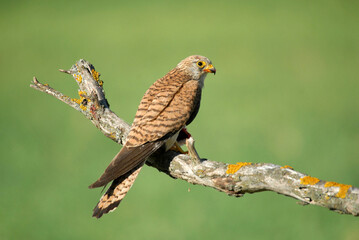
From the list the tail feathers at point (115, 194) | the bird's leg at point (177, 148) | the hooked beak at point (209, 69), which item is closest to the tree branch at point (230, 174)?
the bird's leg at point (177, 148)

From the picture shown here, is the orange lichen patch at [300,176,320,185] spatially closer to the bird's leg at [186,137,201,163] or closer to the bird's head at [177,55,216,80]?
the bird's leg at [186,137,201,163]

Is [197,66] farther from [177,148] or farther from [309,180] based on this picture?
[309,180]

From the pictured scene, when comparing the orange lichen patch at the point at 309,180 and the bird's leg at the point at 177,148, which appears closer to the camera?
the orange lichen patch at the point at 309,180

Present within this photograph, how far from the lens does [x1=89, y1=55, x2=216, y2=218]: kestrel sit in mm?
4262

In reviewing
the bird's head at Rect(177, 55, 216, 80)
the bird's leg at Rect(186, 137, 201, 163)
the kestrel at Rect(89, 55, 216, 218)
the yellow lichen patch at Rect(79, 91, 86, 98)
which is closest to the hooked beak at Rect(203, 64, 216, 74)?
the bird's head at Rect(177, 55, 216, 80)

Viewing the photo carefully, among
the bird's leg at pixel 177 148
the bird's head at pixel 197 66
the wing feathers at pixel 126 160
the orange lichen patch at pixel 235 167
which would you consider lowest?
the wing feathers at pixel 126 160

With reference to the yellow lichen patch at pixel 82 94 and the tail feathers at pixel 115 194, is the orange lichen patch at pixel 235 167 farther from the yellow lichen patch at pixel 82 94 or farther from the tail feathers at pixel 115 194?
the yellow lichen patch at pixel 82 94

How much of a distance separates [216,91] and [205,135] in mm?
3006

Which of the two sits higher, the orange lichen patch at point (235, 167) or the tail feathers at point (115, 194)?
the orange lichen patch at point (235, 167)

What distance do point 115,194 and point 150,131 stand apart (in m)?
0.61

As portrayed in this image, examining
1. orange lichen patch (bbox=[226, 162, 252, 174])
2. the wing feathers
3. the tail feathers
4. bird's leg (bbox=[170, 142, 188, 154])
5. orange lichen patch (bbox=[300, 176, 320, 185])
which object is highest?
bird's leg (bbox=[170, 142, 188, 154])

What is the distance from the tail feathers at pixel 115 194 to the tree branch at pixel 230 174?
0.36 m

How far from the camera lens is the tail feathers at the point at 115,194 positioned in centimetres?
427

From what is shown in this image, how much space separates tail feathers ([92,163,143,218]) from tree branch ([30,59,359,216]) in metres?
0.36
